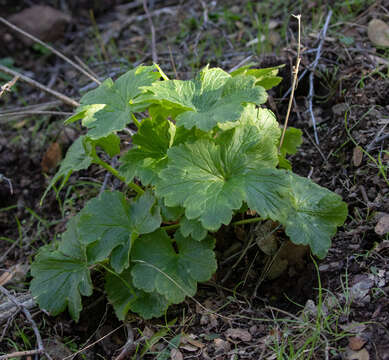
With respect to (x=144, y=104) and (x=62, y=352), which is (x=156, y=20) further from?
(x=62, y=352)

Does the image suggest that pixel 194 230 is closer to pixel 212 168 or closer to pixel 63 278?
pixel 212 168

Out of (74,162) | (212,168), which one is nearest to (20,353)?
(74,162)

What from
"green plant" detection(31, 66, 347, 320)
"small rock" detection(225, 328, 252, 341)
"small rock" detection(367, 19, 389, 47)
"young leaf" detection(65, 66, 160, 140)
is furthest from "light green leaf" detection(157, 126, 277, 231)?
"small rock" detection(367, 19, 389, 47)

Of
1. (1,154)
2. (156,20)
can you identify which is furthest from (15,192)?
(156,20)

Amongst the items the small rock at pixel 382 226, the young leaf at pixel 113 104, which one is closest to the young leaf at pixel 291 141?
the small rock at pixel 382 226

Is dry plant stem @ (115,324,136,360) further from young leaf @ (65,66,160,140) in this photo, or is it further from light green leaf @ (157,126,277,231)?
young leaf @ (65,66,160,140)

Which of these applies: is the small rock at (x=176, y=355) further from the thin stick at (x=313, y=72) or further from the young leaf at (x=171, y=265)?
the thin stick at (x=313, y=72)
